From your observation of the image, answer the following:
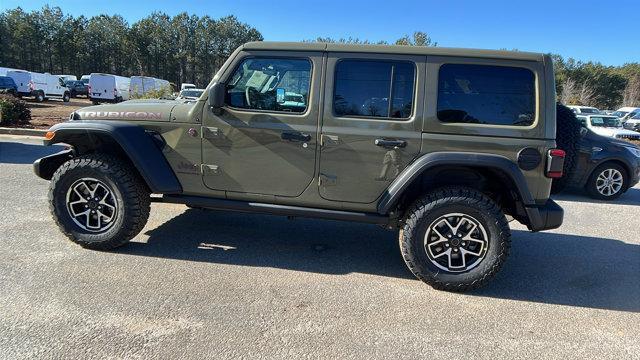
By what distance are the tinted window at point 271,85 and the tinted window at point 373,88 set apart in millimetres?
303

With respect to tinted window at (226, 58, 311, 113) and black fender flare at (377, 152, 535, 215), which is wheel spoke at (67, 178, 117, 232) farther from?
black fender flare at (377, 152, 535, 215)

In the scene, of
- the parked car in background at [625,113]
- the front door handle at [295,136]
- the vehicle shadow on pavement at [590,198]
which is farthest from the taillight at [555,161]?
the parked car in background at [625,113]

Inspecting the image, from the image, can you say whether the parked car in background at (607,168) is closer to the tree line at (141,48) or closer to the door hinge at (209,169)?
the door hinge at (209,169)

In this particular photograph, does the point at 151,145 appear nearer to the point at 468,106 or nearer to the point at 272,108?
the point at 272,108

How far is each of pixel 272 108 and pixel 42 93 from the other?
3347 centimetres

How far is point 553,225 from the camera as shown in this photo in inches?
143

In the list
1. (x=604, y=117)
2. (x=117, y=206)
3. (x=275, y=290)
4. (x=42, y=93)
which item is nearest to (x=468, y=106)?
(x=275, y=290)

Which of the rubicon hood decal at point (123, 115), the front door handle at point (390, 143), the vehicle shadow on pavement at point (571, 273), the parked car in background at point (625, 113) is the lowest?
the vehicle shadow on pavement at point (571, 273)

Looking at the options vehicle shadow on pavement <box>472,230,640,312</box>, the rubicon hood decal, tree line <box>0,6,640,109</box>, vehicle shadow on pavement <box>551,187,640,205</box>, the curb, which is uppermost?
tree line <box>0,6,640,109</box>

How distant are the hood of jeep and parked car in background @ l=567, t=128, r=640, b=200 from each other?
276 inches

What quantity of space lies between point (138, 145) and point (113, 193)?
52 cm

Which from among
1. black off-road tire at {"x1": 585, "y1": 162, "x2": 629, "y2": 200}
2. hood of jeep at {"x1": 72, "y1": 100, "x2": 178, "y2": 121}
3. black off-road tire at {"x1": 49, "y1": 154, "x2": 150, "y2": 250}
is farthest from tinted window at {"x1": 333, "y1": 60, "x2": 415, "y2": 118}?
black off-road tire at {"x1": 585, "y1": 162, "x2": 629, "y2": 200}

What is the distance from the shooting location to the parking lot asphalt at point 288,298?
2.78 meters

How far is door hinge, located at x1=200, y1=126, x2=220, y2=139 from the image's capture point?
152 inches
